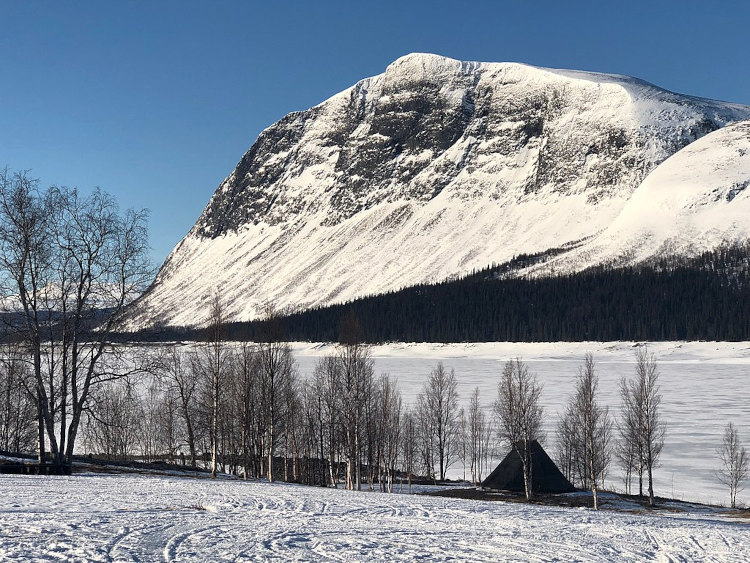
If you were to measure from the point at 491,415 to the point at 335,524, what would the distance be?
199 feet

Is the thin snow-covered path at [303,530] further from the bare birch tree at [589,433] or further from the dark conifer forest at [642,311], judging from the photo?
the dark conifer forest at [642,311]

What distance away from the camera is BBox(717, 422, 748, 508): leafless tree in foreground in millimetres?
46594

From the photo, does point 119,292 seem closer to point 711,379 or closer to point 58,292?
point 58,292

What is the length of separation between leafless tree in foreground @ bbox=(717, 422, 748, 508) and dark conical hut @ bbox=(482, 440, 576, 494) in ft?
34.5

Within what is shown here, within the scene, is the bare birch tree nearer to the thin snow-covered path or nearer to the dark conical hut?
the dark conical hut

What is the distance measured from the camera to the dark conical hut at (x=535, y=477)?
5028 centimetres

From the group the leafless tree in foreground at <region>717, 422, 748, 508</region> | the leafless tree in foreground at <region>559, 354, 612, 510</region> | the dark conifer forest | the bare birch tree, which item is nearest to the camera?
the bare birch tree

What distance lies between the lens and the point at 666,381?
91250mm

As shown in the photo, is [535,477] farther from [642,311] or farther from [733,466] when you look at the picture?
[642,311]

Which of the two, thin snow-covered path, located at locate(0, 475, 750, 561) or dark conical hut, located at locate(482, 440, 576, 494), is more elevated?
thin snow-covered path, located at locate(0, 475, 750, 561)

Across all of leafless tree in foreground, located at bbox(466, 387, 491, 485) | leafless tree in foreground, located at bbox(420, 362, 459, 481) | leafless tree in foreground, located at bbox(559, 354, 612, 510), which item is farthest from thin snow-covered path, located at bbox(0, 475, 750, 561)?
leafless tree in foreground, located at bbox(420, 362, 459, 481)

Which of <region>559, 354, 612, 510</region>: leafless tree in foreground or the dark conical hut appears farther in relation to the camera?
the dark conical hut

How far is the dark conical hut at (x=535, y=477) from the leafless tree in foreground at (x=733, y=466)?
1050 cm

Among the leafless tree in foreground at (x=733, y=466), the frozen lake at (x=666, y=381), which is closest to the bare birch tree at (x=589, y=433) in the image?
the frozen lake at (x=666, y=381)
